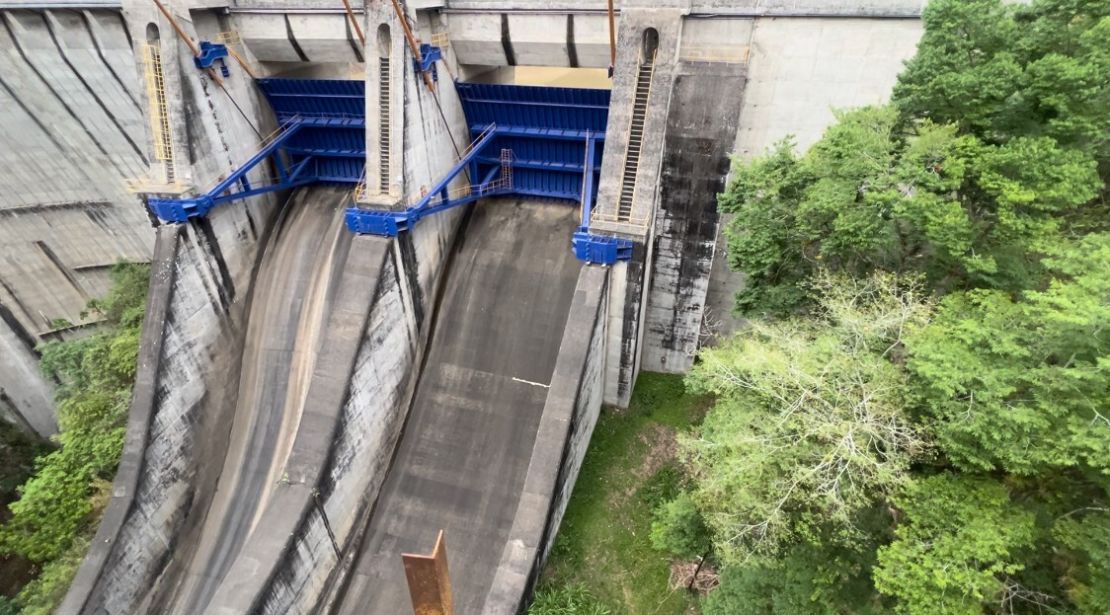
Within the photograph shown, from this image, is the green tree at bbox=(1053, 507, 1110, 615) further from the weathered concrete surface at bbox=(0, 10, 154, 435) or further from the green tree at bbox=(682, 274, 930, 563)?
the weathered concrete surface at bbox=(0, 10, 154, 435)

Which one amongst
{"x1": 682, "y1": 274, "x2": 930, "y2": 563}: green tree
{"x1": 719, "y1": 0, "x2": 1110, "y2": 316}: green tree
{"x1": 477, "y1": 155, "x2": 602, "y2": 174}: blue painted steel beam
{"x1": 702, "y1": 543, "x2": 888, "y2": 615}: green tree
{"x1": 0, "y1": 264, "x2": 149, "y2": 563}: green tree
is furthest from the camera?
{"x1": 477, "y1": 155, "x2": 602, "y2": 174}: blue painted steel beam

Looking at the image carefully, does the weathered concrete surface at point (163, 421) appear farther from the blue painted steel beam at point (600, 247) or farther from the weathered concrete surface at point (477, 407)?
the blue painted steel beam at point (600, 247)

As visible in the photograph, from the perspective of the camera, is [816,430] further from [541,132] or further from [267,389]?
[267,389]

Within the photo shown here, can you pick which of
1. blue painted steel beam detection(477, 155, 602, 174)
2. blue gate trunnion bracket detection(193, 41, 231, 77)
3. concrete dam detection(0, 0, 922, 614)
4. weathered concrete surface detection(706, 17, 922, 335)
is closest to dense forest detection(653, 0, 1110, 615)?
weathered concrete surface detection(706, 17, 922, 335)

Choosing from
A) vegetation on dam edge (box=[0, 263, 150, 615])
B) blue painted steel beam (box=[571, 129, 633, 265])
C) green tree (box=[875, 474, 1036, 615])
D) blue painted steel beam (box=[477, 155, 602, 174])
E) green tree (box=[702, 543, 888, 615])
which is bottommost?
vegetation on dam edge (box=[0, 263, 150, 615])

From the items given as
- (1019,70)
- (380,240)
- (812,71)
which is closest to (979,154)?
(1019,70)

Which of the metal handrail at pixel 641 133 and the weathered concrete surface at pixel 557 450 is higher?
the metal handrail at pixel 641 133

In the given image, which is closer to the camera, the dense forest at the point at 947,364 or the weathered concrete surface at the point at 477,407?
the dense forest at the point at 947,364

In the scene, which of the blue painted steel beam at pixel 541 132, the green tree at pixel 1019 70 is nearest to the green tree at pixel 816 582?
the green tree at pixel 1019 70
